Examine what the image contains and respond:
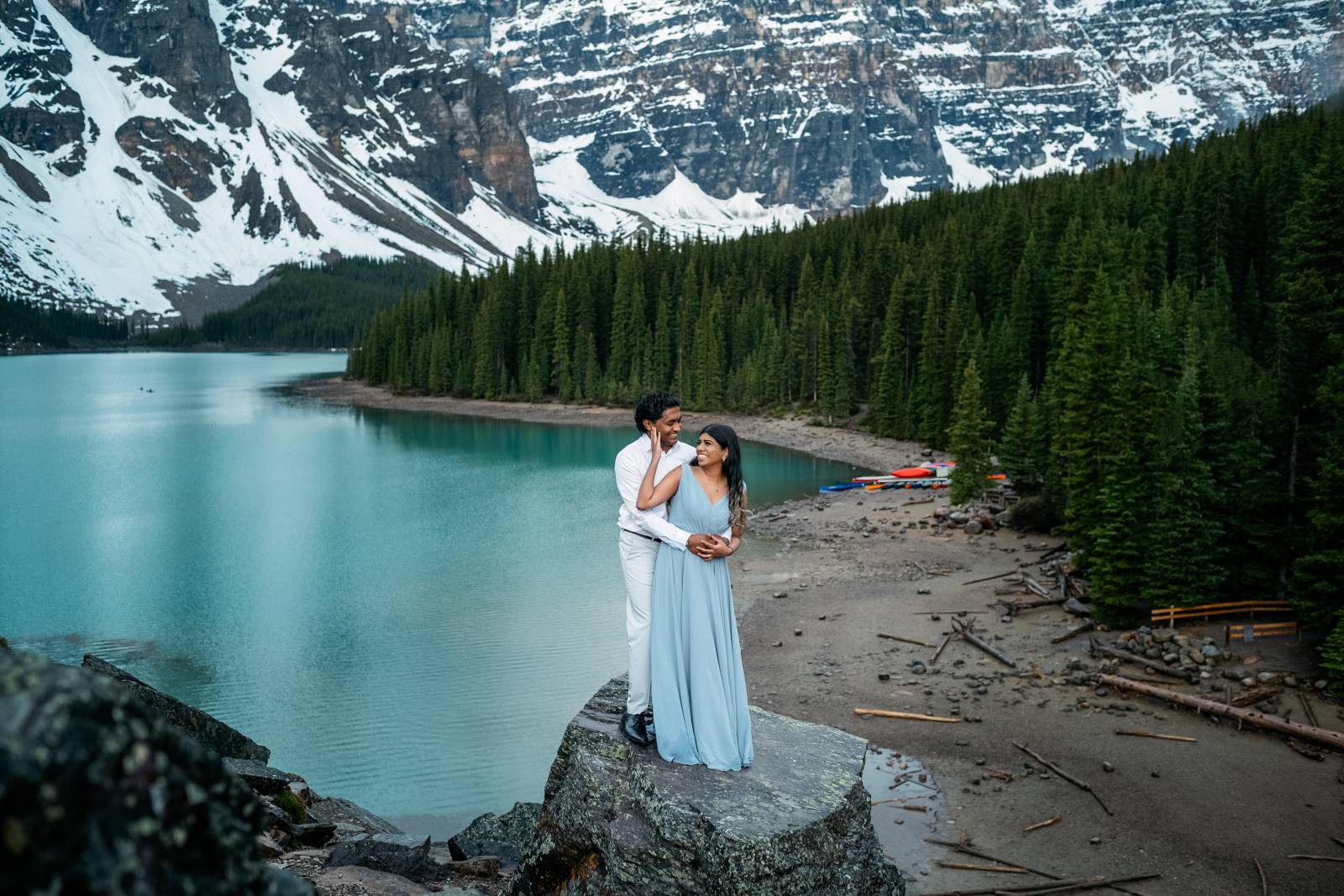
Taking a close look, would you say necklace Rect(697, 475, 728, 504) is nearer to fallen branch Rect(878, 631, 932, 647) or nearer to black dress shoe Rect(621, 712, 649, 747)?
black dress shoe Rect(621, 712, 649, 747)

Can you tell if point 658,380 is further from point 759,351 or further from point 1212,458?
point 1212,458

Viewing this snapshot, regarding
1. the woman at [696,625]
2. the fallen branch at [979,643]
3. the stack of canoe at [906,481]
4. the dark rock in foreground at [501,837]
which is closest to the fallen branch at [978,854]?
the dark rock in foreground at [501,837]

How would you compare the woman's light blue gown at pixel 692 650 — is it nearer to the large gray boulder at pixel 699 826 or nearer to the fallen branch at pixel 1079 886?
the large gray boulder at pixel 699 826

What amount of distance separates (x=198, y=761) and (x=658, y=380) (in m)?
87.4

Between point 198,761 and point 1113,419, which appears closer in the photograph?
point 198,761

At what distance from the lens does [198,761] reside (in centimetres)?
205

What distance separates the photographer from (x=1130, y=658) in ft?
62.7

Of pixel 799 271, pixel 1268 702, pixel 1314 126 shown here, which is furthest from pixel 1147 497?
pixel 799 271

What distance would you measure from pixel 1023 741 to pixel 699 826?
1108 cm

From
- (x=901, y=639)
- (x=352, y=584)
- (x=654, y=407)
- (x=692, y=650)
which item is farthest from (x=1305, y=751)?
(x=352, y=584)

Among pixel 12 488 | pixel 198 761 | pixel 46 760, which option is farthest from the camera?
pixel 12 488

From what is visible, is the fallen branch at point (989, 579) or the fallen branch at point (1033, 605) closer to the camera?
the fallen branch at point (1033, 605)

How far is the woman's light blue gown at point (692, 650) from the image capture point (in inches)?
291

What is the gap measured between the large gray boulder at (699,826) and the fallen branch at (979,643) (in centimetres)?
1269
